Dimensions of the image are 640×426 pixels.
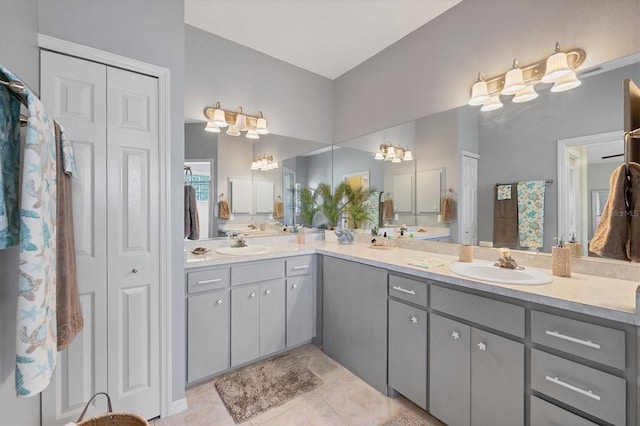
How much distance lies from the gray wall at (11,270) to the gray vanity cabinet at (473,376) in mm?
1820

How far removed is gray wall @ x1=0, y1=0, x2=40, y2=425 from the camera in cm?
87

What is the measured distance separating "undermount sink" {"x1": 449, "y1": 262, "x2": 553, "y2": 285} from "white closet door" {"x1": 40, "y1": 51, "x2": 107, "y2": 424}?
199cm

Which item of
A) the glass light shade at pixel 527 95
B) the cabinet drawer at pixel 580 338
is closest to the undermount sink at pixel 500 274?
the cabinet drawer at pixel 580 338

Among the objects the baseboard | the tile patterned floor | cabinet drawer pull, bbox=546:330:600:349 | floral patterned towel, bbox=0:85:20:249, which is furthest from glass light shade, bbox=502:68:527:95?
the baseboard

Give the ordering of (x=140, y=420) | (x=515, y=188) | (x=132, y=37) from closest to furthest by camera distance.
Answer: (x=140, y=420) → (x=132, y=37) → (x=515, y=188)

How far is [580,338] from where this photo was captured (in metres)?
1.07

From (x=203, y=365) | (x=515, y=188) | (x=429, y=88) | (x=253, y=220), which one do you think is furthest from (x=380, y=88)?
(x=203, y=365)

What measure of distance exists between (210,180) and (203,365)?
1.47 m

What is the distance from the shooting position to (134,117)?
1582 mm

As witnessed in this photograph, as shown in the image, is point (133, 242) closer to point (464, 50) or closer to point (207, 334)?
point (207, 334)

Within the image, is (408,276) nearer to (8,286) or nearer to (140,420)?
(140,420)

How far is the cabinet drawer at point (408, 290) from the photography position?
1649mm

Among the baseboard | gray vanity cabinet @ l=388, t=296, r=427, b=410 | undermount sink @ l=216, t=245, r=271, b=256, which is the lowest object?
the baseboard

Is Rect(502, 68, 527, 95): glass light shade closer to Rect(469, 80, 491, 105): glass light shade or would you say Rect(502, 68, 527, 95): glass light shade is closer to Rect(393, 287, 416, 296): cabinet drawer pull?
Rect(469, 80, 491, 105): glass light shade
